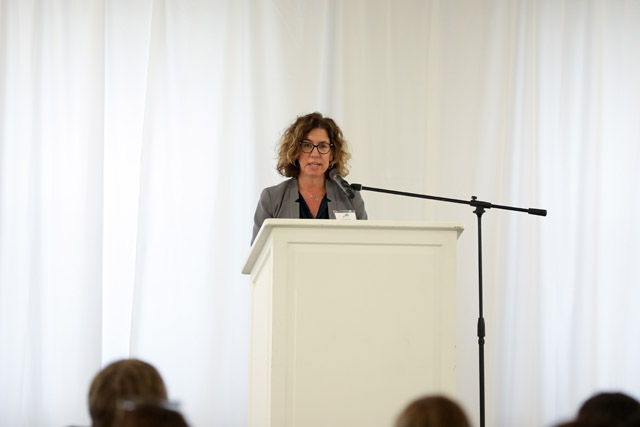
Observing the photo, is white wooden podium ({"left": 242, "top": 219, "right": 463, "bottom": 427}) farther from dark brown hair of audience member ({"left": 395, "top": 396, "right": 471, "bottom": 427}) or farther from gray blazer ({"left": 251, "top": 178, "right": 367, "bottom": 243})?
dark brown hair of audience member ({"left": 395, "top": 396, "right": 471, "bottom": 427})

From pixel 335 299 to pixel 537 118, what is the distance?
303cm

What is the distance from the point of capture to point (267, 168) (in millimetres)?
5074

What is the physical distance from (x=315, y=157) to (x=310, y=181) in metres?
0.14

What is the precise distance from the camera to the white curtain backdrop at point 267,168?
4.96m

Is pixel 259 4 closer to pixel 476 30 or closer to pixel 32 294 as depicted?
pixel 476 30

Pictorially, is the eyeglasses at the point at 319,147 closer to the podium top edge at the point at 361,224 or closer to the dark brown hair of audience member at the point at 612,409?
the podium top edge at the point at 361,224

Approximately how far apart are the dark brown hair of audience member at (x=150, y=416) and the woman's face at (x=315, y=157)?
2.68 m

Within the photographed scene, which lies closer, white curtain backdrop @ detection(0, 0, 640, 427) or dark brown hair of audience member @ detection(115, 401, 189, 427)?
dark brown hair of audience member @ detection(115, 401, 189, 427)

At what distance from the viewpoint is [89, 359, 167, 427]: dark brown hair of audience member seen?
5.28 feet

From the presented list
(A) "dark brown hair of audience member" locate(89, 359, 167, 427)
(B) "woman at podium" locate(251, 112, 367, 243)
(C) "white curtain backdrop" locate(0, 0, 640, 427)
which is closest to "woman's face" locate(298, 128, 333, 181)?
(B) "woman at podium" locate(251, 112, 367, 243)

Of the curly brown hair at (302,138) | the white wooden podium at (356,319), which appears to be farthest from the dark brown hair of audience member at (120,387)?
the curly brown hair at (302,138)

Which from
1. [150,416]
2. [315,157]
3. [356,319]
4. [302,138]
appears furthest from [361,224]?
[150,416]

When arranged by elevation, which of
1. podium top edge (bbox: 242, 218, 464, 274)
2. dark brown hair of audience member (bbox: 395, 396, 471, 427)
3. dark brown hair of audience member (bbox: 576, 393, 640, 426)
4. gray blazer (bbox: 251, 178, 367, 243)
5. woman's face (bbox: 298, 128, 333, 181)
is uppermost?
woman's face (bbox: 298, 128, 333, 181)

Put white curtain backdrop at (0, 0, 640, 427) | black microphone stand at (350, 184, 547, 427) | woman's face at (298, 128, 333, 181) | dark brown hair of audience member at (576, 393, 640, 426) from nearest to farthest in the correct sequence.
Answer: dark brown hair of audience member at (576, 393, 640, 426)
black microphone stand at (350, 184, 547, 427)
woman's face at (298, 128, 333, 181)
white curtain backdrop at (0, 0, 640, 427)
